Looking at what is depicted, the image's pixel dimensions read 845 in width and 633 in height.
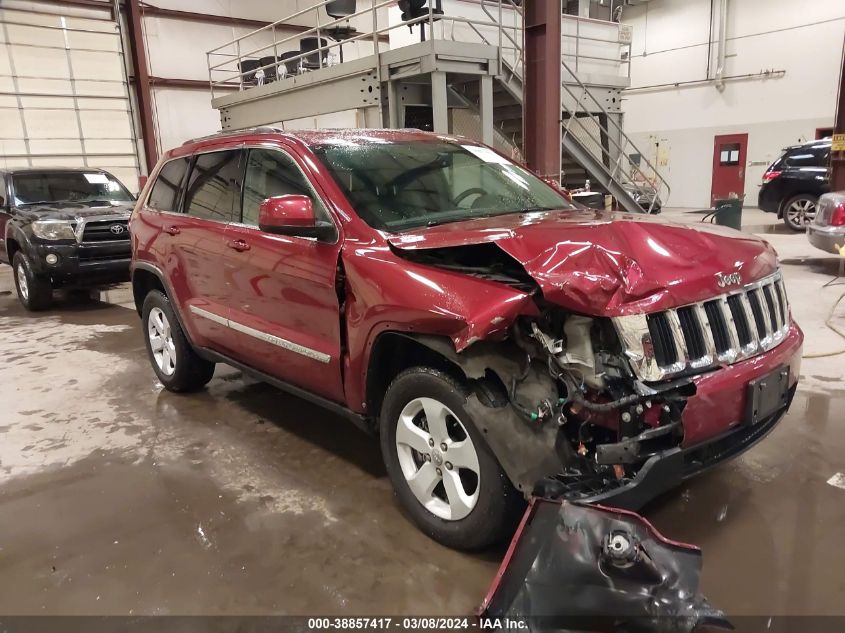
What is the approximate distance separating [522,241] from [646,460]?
0.86m

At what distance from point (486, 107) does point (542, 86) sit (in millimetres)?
1278

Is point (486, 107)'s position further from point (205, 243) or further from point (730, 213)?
point (205, 243)

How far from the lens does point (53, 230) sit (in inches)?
292

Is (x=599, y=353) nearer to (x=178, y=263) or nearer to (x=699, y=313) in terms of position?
(x=699, y=313)

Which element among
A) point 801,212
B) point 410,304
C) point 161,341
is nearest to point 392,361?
point 410,304

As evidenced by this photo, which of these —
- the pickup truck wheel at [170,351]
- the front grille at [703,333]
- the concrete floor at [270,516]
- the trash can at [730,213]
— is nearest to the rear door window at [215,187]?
the pickup truck wheel at [170,351]

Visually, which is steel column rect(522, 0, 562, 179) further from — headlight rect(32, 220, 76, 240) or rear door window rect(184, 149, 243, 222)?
headlight rect(32, 220, 76, 240)

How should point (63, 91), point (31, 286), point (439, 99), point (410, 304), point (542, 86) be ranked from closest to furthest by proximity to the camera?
point (410, 304) → point (542, 86) → point (31, 286) → point (439, 99) → point (63, 91)

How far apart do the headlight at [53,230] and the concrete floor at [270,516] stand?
3.45 meters

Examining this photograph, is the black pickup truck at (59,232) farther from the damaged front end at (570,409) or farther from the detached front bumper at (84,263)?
the damaged front end at (570,409)

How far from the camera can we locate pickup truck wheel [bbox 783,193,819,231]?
10.9 metres

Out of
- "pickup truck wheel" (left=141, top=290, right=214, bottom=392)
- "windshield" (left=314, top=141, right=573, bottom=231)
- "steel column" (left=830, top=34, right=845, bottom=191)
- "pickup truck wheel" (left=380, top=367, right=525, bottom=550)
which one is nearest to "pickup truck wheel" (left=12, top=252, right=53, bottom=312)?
"pickup truck wheel" (left=141, top=290, right=214, bottom=392)

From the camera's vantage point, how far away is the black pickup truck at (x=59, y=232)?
739 centimetres

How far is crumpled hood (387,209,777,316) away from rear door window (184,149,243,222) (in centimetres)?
141
